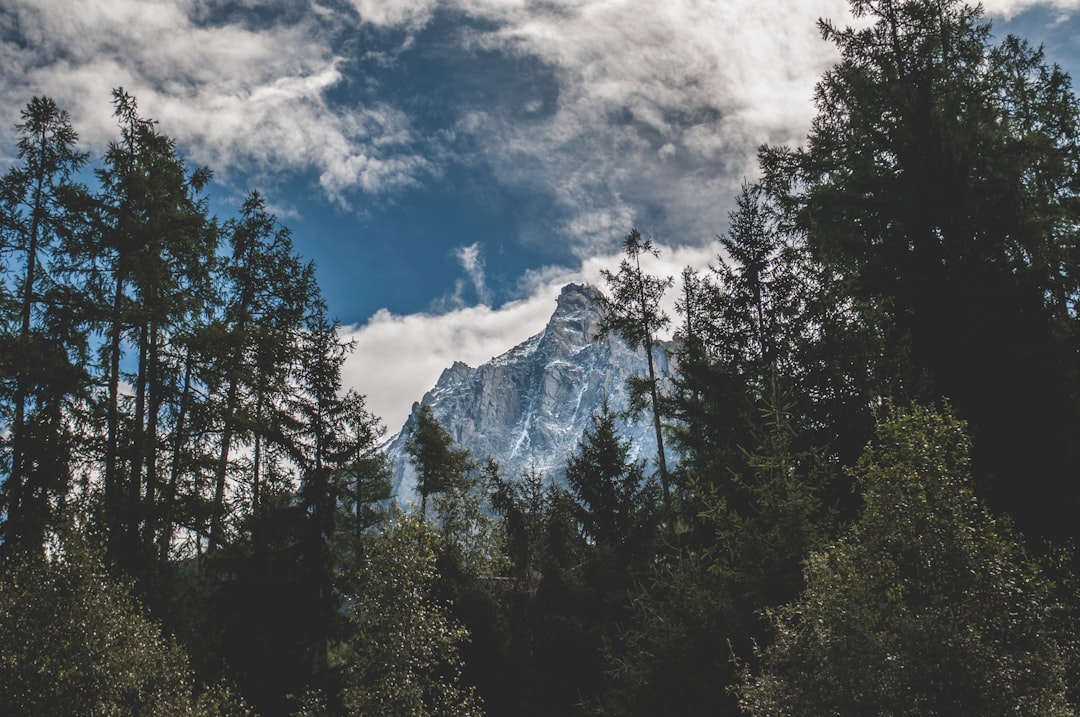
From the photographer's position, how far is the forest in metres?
7.80

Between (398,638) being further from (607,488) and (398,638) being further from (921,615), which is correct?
(607,488)

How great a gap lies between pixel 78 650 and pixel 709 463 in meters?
12.4

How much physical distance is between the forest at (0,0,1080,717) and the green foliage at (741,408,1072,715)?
1.3 inches

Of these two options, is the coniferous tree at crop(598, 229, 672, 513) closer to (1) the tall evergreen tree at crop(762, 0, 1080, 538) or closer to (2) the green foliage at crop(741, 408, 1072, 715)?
(1) the tall evergreen tree at crop(762, 0, 1080, 538)

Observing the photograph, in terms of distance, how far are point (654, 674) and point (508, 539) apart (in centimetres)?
1437

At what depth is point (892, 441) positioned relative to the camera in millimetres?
8508

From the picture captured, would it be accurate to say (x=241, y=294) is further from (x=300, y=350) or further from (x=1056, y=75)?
(x=1056, y=75)

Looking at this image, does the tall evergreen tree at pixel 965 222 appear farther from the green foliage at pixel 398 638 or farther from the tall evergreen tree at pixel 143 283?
the tall evergreen tree at pixel 143 283

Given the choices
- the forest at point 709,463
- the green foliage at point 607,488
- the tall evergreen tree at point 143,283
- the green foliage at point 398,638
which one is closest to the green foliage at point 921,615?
the forest at point 709,463

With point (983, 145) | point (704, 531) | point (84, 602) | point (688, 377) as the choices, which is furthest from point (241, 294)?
point (983, 145)

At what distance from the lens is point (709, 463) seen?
1582 cm

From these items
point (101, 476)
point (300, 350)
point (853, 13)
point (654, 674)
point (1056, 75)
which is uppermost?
point (853, 13)

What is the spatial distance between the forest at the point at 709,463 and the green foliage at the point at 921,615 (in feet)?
0.11

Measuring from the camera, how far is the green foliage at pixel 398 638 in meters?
13.3
